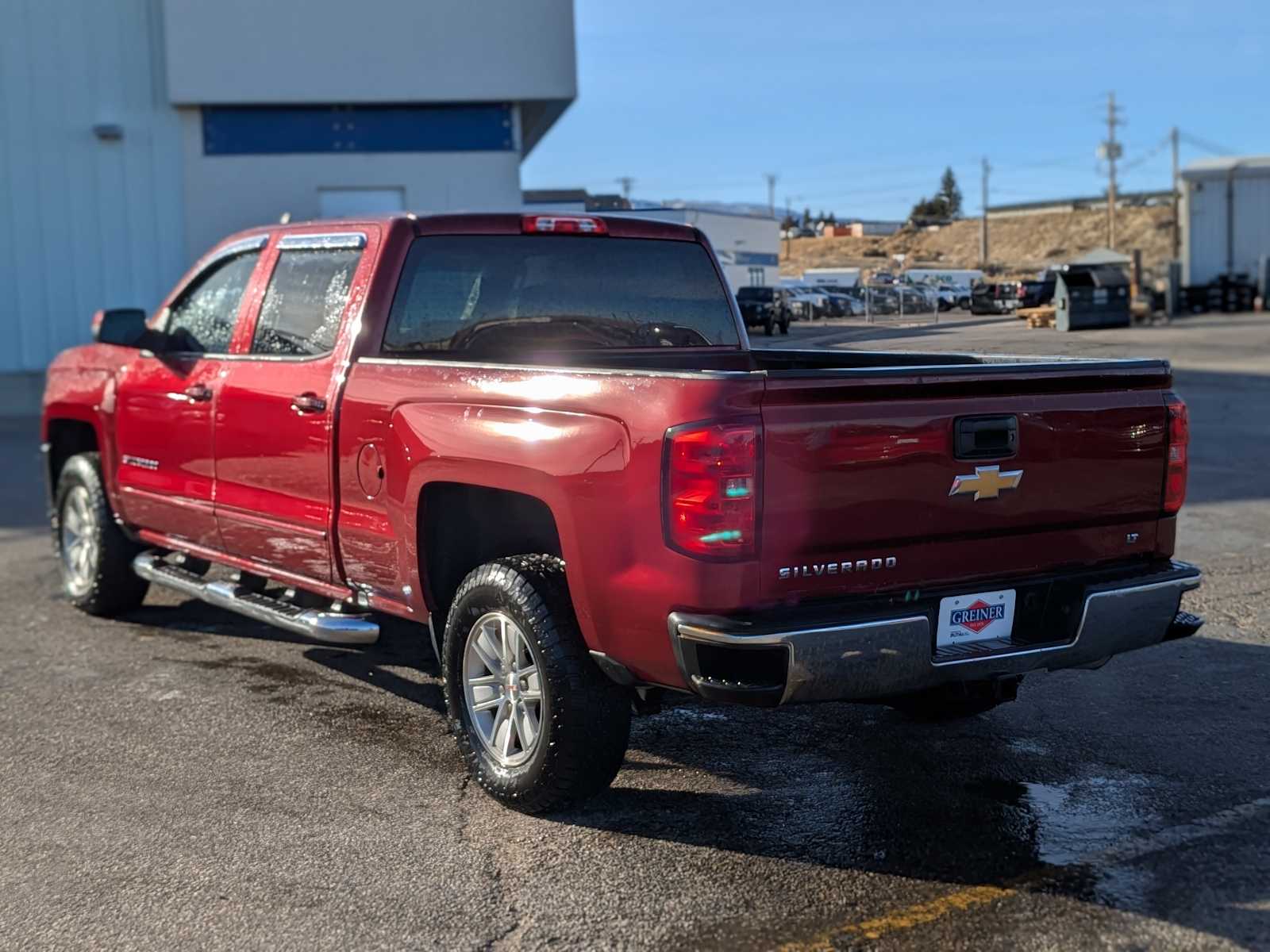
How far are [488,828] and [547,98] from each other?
16908mm

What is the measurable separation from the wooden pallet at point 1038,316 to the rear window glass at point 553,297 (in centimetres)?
167

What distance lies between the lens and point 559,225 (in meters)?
5.86

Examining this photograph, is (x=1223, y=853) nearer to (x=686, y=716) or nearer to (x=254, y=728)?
(x=686, y=716)

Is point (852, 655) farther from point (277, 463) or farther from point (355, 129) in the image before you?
point (355, 129)

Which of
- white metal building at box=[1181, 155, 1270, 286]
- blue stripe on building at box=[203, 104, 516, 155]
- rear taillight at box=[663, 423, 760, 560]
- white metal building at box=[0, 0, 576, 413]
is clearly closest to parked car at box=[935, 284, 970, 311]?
rear taillight at box=[663, 423, 760, 560]

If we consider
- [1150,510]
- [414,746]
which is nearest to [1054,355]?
[1150,510]

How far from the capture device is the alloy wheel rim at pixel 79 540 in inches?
297

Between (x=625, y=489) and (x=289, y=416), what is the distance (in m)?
2.13

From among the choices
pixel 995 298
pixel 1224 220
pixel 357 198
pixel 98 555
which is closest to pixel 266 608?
pixel 98 555

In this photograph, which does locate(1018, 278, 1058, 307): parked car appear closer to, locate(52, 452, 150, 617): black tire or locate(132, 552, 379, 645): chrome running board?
locate(132, 552, 379, 645): chrome running board

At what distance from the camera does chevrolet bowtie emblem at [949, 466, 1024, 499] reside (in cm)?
Answer: 422

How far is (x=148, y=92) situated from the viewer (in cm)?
2006

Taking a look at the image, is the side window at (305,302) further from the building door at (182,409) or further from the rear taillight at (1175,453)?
the rear taillight at (1175,453)

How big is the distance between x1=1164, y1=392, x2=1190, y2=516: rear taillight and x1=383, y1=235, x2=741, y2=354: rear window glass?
2.07m
